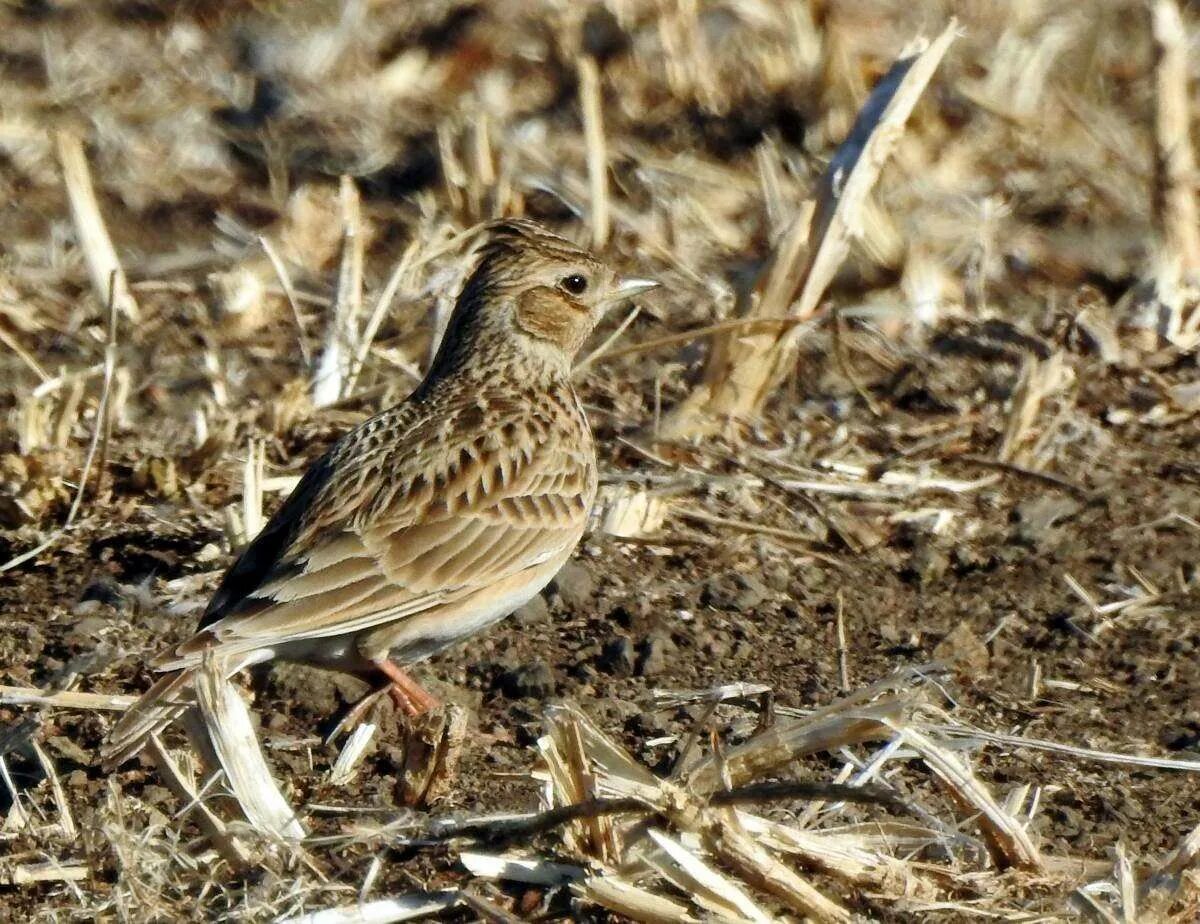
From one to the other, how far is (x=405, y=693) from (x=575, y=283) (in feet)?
5.03

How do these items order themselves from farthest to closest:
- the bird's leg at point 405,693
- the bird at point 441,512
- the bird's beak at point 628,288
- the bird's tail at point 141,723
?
the bird's beak at point 628,288, the bird's leg at point 405,693, the bird at point 441,512, the bird's tail at point 141,723

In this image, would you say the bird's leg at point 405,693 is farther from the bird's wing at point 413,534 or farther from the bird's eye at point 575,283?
the bird's eye at point 575,283

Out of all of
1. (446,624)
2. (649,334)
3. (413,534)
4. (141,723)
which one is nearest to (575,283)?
(413,534)

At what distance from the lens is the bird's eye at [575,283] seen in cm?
628

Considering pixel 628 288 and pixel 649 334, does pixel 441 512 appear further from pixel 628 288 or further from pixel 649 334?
pixel 649 334

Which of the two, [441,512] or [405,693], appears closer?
[405,693]

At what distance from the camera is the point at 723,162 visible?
351 inches

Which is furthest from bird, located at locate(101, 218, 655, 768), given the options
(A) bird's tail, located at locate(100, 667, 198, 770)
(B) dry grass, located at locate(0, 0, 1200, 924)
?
(B) dry grass, located at locate(0, 0, 1200, 924)

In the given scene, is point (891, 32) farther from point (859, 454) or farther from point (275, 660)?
point (275, 660)

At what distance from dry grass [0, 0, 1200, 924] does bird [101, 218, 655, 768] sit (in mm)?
285

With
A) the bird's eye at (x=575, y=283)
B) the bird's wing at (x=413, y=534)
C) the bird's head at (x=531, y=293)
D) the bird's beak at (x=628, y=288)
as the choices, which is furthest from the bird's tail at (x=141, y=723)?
the bird's beak at (x=628, y=288)

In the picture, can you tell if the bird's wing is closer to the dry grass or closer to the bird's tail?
the bird's tail

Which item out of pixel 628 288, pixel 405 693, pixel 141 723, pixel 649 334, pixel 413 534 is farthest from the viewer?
pixel 649 334

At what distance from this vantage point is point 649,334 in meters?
7.79
